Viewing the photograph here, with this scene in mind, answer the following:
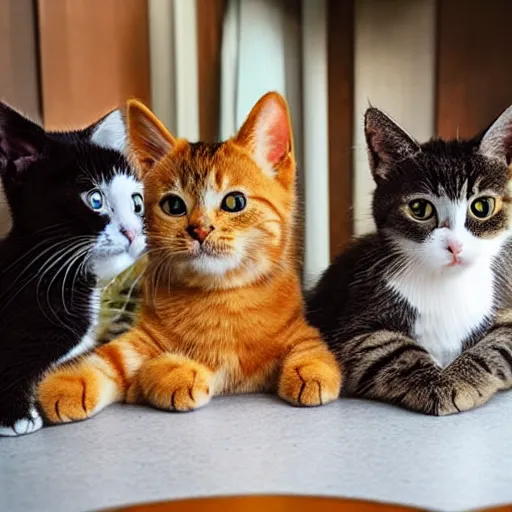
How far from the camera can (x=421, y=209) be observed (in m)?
0.93

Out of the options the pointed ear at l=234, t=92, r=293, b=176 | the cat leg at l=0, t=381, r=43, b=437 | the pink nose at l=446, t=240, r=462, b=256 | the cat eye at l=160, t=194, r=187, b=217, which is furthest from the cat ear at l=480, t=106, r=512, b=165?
the cat leg at l=0, t=381, r=43, b=437

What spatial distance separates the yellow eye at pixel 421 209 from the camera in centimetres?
92

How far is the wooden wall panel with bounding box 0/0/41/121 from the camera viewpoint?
3.66ft

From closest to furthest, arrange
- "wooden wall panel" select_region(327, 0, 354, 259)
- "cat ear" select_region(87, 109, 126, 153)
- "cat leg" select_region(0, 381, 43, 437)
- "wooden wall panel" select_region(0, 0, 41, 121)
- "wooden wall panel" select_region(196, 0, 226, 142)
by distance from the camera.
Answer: "cat leg" select_region(0, 381, 43, 437) → "cat ear" select_region(87, 109, 126, 153) → "wooden wall panel" select_region(0, 0, 41, 121) → "wooden wall panel" select_region(196, 0, 226, 142) → "wooden wall panel" select_region(327, 0, 354, 259)

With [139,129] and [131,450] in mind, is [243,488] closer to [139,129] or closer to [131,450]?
[131,450]

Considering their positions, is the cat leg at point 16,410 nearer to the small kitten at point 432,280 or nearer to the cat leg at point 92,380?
the cat leg at point 92,380

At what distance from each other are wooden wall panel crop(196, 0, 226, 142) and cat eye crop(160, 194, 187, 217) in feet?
1.10

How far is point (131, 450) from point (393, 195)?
1.48 feet

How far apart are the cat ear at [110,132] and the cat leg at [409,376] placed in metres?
0.40

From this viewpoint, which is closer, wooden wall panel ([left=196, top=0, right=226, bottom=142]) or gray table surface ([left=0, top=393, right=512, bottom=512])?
gray table surface ([left=0, top=393, right=512, bottom=512])

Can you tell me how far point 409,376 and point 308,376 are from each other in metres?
0.12

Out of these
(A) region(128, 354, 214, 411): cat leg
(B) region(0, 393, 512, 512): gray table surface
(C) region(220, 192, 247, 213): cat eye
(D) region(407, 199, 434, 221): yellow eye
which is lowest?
(B) region(0, 393, 512, 512): gray table surface

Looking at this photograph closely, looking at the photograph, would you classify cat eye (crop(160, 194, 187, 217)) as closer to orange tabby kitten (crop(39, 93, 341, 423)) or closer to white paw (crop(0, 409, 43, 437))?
orange tabby kitten (crop(39, 93, 341, 423))

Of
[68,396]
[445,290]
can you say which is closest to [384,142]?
[445,290]
